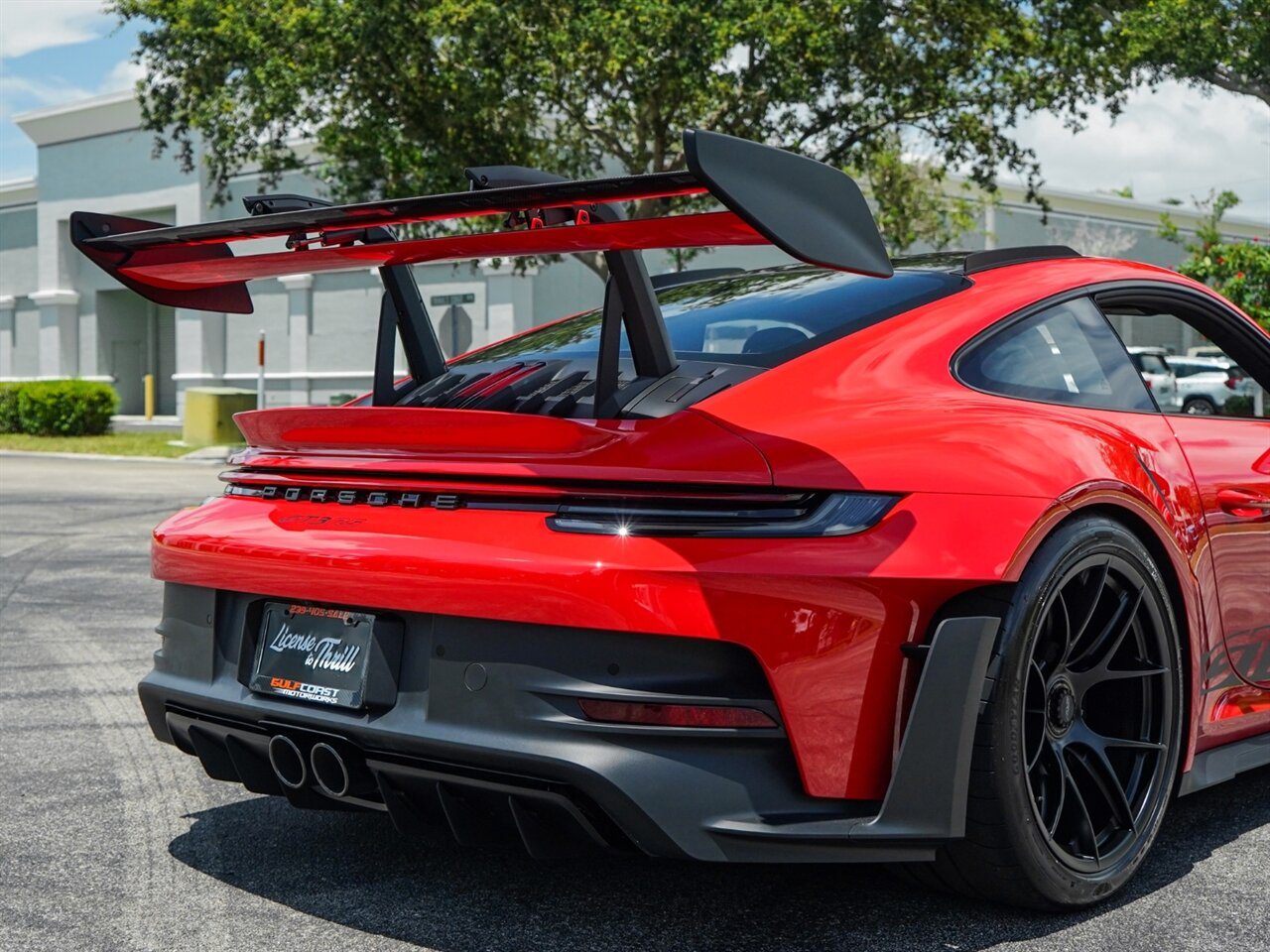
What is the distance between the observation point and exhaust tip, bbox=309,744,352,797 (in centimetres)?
295

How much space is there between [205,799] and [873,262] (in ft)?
8.30

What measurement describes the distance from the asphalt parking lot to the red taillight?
535 mm

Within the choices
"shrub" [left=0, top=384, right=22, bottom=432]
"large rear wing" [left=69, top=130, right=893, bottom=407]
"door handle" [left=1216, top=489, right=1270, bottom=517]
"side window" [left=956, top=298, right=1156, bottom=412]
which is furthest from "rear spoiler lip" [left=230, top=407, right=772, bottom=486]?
"shrub" [left=0, top=384, right=22, bottom=432]

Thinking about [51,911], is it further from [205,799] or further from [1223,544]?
[1223,544]

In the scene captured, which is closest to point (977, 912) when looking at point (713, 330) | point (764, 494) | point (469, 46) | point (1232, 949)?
point (1232, 949)

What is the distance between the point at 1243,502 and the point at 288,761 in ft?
7.73

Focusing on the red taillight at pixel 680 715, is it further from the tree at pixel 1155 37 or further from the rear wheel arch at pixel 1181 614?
the tree at pixel 1155 37

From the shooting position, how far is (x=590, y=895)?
3.27 m

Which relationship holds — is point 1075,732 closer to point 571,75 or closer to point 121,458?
point 571,75

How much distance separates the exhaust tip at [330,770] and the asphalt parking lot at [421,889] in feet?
1.01

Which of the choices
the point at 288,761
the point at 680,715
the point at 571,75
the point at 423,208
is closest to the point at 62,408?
the point at 571,75

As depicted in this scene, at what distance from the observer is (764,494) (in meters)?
2.75

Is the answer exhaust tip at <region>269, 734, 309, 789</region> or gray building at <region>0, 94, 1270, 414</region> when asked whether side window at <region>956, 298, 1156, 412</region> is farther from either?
gray building at <region>0, 94, 1270, 414</region>

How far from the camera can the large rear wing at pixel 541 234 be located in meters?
2.50
